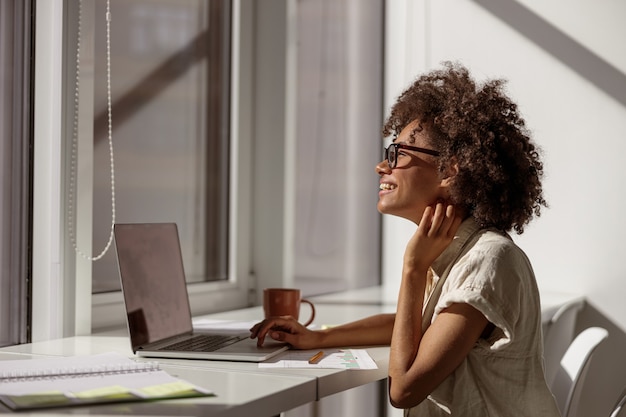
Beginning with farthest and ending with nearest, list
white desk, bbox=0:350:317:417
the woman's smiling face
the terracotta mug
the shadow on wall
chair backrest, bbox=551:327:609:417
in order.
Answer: the shadow on wall < the terracotta mug < chair backrest, bbox=551:327:609:417 < the woman's smiling face < white desk, bbox=0:350:317:417

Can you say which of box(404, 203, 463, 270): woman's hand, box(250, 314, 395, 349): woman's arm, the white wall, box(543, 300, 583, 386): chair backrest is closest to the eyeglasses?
box(404, 203, 463, 270): woman's hand

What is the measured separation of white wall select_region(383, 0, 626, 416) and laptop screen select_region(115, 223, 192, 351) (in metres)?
1.57

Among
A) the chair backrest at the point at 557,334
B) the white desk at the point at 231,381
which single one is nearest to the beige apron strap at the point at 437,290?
the white desk at the point at 231,381

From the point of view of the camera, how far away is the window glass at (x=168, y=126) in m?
2.09

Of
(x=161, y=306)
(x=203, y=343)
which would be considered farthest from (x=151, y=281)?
(x=203, y=343)

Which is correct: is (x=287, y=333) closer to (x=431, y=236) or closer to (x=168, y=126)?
(x=431, y=236)

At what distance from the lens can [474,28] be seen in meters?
3.10

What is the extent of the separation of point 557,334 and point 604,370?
43cm

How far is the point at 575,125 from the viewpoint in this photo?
2936 millimetres

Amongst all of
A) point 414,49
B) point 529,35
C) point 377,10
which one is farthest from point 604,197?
point 377,10

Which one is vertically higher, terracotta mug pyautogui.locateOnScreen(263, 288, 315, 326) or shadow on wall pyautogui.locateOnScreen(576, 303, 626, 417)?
terracotta mug pyautogui.locateOnScreen(263, 288, 315, 326)

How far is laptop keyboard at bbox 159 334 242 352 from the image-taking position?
1.58 metres

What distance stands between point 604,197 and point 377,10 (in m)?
1.19

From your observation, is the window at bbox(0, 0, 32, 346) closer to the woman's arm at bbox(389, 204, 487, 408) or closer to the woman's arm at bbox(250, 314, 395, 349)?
the woman's arm at bbox(250, 314, 395, 349)
